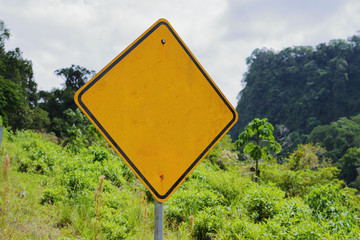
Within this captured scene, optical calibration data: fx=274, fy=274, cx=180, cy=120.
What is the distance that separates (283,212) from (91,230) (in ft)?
7.78

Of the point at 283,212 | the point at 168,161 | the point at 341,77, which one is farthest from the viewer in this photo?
the point at 341,77

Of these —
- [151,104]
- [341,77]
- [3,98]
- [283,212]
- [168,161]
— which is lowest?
[341,77]

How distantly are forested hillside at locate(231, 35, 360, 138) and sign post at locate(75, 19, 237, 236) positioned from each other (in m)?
53.9

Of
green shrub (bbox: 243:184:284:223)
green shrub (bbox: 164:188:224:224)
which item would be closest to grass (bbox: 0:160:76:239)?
green shrub (bbox: 164:188:224:224)

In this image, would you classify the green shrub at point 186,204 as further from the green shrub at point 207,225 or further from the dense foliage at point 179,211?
the green shrub at point 207,225

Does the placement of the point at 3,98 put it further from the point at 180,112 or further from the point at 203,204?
the point at 180,112

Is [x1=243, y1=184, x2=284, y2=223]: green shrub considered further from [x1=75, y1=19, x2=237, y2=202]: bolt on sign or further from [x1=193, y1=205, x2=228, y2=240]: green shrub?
[x1=75, y1=19, x2=237, y2=202]: bolt on sign

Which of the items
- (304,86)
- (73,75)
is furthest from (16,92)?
(304,86)

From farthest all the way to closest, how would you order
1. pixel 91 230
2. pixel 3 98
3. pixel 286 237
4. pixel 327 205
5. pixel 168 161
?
pixel 3 98, pixel 327 205, pixel 91 230, pixel 286 237, pixel 168 161

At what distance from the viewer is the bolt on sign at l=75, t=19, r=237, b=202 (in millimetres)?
1535

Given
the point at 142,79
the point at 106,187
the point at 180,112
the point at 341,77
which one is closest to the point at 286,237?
the point at 180,112

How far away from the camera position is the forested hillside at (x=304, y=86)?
53.1 m

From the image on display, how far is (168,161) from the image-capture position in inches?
63.2

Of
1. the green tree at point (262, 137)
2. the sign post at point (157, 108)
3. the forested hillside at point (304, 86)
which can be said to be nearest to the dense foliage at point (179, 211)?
the sign post at point (157, 108)
